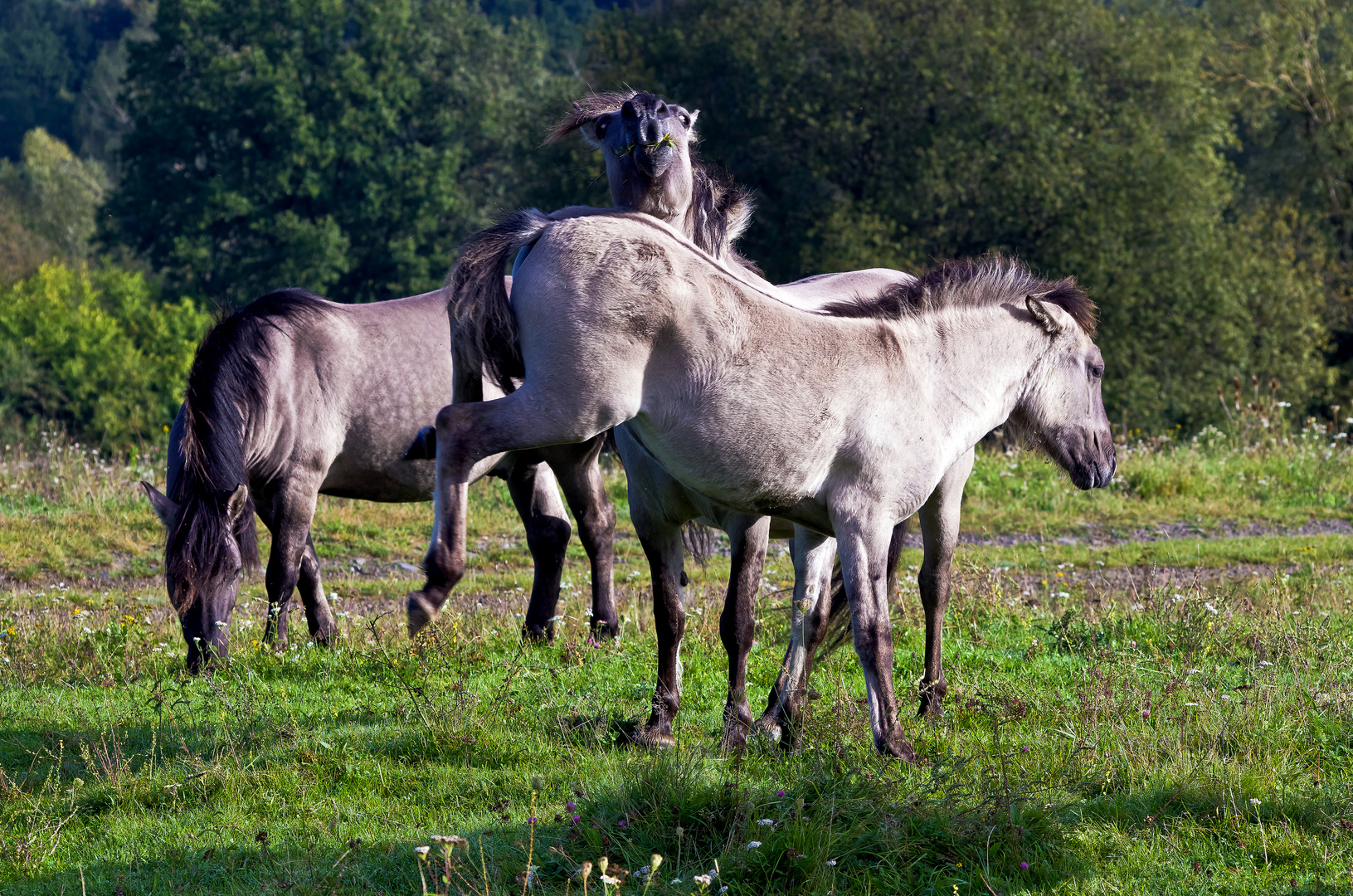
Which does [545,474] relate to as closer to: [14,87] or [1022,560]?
[1022,560]

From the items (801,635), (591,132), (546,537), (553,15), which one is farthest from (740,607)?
(553,15)

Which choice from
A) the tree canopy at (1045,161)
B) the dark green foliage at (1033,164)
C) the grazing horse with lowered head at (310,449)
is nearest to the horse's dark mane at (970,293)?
the grazing horse with lowered head at (310,449)

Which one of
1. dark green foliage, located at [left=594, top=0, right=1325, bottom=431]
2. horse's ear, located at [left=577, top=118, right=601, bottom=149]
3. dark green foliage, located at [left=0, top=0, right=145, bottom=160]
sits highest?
dark green foliage, located at [left=0, top=0, right=145, bottom=160]

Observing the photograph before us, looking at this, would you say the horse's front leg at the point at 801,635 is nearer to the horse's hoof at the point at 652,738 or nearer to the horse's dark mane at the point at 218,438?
the horse's hoof at the point at 652,738

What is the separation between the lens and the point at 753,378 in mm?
3887

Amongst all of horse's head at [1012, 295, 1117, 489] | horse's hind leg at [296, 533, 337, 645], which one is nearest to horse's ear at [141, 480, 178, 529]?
horse's hind leg at [296, 533, 337, 645]

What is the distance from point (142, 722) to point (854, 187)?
23971 millimetres

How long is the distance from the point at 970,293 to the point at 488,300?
188 cm

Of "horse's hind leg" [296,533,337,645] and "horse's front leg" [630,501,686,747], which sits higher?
"horse's front leg" [630,501,686,747]

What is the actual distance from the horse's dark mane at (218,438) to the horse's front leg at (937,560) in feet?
12.0

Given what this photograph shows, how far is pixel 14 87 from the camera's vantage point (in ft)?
229

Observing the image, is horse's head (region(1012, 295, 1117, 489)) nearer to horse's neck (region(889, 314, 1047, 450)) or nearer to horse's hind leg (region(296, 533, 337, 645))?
horse's neck (region(889, 314, 1047, 450))

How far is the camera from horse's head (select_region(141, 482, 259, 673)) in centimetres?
625

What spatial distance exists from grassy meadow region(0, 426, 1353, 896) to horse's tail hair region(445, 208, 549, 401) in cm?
147
